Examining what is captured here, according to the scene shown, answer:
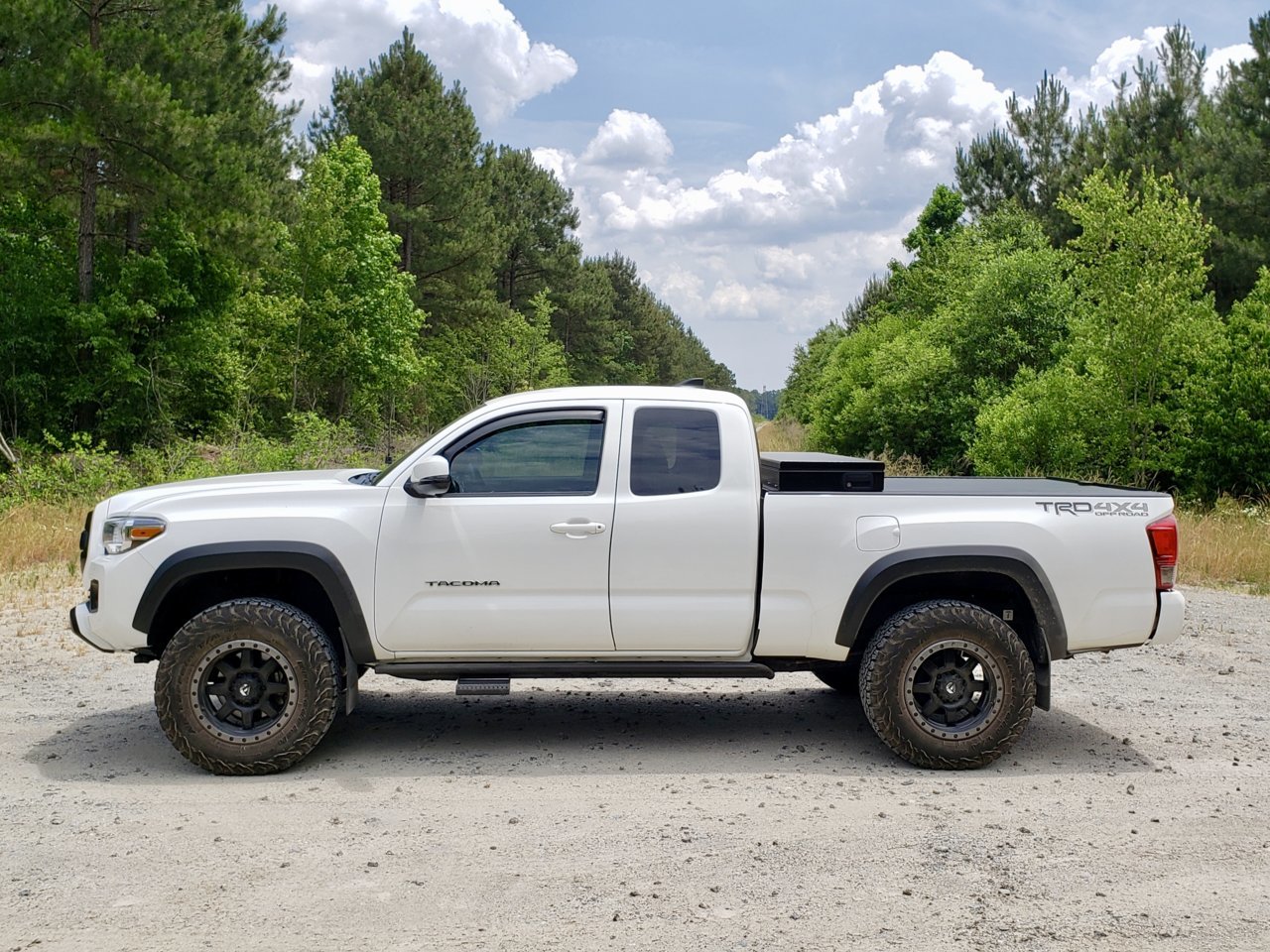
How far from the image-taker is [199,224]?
24859 mm

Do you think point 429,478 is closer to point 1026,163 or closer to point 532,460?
point 532,460

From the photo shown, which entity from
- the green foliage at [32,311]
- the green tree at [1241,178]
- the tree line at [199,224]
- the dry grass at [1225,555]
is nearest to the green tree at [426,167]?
the tree line at [199,224]

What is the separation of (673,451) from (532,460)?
78cm

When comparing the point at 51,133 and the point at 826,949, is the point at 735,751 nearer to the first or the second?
the point at 826,949

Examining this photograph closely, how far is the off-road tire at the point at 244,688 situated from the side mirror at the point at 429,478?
0.89m

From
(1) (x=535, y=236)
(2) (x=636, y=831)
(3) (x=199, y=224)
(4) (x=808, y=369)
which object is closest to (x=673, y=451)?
(2) (x=636, y=831)

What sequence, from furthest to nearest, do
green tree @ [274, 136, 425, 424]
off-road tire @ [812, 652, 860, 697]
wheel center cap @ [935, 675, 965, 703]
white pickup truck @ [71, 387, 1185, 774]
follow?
green tree @ [274, 136, 425, 424], off-road tire @ [812, 652, 860, 697], wheel center cap @ [935, 675, 965, 703], white pickup truck @ [71, 387, 1185, 774]

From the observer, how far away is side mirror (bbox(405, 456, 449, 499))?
6070 millimetres

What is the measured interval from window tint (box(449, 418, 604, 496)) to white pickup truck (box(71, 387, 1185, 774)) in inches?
0.5

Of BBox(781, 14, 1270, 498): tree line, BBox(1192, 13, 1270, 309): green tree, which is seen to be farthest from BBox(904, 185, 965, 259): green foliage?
BBox(1192, 13, 1270, 309): green tree

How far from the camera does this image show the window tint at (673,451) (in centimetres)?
642

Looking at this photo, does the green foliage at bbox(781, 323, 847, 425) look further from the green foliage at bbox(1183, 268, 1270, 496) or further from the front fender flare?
the front fender flare

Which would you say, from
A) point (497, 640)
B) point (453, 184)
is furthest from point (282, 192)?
point (497, 640)

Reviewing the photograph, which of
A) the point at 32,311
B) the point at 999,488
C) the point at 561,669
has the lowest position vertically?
the point at 561,669
